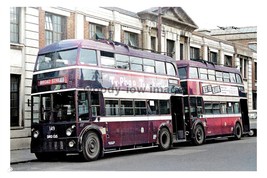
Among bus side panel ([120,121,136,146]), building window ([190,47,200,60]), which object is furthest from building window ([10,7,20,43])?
building window ([190,47,200,60])

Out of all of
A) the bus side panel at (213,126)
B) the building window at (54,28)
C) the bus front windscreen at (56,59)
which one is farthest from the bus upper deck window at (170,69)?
the bus front windscreen at (56,59)

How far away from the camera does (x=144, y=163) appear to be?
46.5ft

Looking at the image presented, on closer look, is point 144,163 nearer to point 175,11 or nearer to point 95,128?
point 95,128

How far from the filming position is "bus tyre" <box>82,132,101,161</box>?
14656mm

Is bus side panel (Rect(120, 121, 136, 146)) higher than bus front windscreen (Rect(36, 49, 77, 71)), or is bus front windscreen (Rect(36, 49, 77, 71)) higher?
bus front windscreen (Rect(36, 49, 77, 71))

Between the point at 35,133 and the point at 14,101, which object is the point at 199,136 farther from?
the point at 35,133

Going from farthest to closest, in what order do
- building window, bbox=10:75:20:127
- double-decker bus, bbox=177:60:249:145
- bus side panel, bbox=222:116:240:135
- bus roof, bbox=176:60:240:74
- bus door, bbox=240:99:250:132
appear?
bus door, bbox=240:99:250:132, bus side panel, bbox=222:116:240:135, bus roof, bbox=176:60:240:74, double-decker bus, bbox=177:60:249:145, building window, bbox=10:75:20:127

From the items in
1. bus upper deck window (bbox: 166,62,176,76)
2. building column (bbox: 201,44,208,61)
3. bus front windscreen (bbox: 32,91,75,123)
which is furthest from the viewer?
building column (bbox: 201,44,208,61)

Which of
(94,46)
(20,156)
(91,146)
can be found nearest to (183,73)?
(94,46)

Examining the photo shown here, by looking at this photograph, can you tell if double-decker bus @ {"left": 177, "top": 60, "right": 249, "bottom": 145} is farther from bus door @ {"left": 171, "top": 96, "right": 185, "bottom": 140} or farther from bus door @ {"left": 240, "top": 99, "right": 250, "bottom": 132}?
bus door @ {"left": 171, "top": 96, "right": 185, "bottom": 140}

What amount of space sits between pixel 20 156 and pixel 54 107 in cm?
246

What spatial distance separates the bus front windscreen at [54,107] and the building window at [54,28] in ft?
16.2
